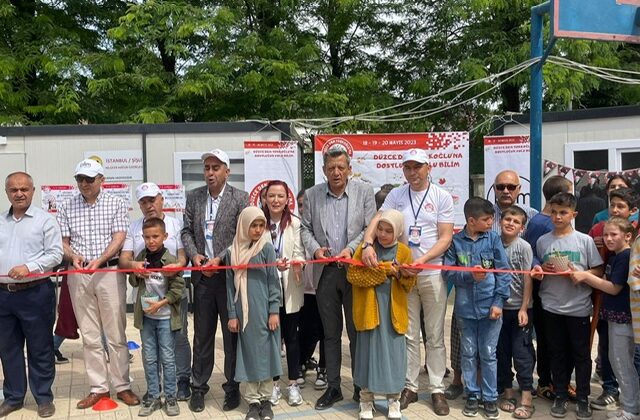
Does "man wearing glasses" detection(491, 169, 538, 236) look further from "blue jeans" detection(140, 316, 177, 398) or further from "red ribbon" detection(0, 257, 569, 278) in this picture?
"blue jeans" detection(140, 316, 177, 398)

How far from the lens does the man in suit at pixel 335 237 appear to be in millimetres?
4598

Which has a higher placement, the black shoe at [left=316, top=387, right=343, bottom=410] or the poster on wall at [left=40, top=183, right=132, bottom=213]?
the poster on wall at [left=40, top=183, right=132, bottom=213]

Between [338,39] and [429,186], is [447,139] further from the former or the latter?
[338,39]

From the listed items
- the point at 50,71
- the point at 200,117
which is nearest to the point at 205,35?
the point at 200,117

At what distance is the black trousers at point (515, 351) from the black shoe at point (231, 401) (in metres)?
2.13

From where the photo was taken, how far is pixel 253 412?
4.44 meters

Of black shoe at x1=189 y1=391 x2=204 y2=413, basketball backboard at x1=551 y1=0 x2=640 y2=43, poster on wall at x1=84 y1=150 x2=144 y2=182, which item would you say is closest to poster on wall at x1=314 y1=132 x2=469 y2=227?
poster on wall at x1=84 y1=150 x2=144 y2=182

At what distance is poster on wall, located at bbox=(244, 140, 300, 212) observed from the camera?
27.9 ft

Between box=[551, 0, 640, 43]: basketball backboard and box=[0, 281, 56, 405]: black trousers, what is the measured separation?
5.43 metres

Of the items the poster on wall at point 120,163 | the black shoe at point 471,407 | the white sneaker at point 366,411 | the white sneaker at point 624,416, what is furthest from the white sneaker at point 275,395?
the poster on wall at point 120,163

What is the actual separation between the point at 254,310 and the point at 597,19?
4653 mm

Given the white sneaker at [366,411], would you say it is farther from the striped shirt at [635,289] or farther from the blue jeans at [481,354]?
the striped shirt at [635,289]

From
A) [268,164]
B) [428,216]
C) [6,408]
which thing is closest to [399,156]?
[268,164]

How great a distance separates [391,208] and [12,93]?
10.7m
